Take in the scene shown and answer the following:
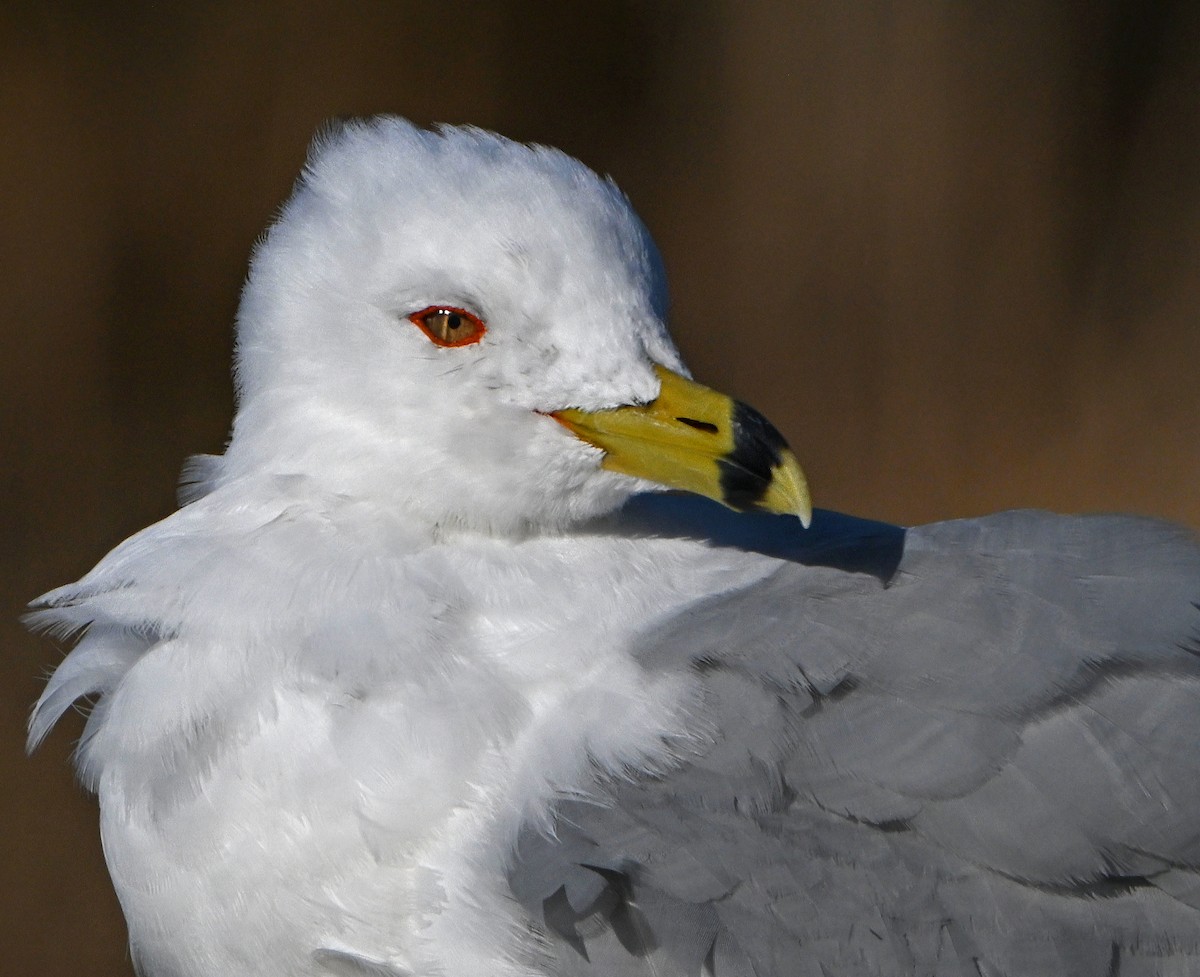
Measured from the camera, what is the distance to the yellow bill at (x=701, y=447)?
123 cm

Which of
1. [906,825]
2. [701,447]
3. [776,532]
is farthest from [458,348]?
[906,825]

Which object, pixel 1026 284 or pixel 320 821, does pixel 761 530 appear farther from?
pixel 1026 284

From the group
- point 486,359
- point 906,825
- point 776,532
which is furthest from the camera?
point 776,532

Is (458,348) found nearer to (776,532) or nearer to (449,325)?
(449,325)

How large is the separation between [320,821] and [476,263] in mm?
512

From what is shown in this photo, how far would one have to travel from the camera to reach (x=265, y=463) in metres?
1.36

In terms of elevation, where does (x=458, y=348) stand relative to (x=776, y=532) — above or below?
above

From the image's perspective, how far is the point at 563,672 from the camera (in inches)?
47.8

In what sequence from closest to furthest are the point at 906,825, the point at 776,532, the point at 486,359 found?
the point at 906,825, the point at 486,359, the point at 776,532

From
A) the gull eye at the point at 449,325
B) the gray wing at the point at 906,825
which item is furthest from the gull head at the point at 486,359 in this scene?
the gray wing at the point at 906,825

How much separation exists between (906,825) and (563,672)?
314 millimetres

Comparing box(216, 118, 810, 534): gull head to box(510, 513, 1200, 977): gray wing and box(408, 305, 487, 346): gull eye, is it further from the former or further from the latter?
box(510, 513, 1200, 977): gray wing

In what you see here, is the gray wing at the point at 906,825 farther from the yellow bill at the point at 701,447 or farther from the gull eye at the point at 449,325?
the gull eye at the point at 449,325

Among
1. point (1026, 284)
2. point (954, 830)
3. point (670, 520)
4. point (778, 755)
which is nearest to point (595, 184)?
point (670, 520)
